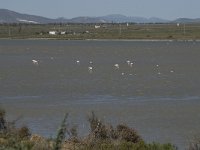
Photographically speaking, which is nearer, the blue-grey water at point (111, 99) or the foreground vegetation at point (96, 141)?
the foreground vegetation at point (96, 141)

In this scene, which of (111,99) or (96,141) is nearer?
(96,141)

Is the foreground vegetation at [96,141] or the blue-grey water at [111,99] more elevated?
the foreground vegetation at [96,141]

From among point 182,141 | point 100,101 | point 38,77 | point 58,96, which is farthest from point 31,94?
point 182,141

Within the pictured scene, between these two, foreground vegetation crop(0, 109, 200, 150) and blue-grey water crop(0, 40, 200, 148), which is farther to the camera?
blue-grey water crop(0, 40, 200, 148)

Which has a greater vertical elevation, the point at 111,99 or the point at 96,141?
the point at 96,141

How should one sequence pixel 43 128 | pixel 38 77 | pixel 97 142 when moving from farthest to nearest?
pixel 38 77 → pixel 43 128 → pixel 97 142

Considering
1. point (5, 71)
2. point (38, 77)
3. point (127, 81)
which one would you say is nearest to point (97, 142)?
point (127, 81)

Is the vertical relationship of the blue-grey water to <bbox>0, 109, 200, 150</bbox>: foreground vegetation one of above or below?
below

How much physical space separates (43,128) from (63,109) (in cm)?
499

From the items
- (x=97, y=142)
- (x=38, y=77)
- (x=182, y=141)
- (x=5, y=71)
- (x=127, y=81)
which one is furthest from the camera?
(x=5, y=71)

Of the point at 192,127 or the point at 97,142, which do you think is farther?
the point at 192,127

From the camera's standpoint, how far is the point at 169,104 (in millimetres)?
26312

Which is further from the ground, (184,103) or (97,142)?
(97,142)

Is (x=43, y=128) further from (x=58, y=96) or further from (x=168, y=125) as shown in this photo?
(x=58, y=96)
